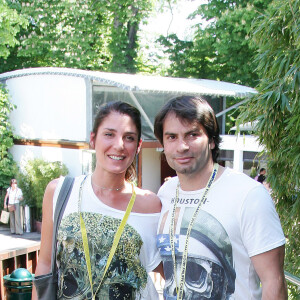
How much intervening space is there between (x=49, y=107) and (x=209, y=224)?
39.9ft

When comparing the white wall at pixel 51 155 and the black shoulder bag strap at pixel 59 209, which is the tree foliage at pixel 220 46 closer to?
the white wall at pixel 51 155

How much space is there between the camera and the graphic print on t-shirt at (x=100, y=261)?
2209 millimetres

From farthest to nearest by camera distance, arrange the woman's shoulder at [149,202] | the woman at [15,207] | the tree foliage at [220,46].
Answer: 1. the tree foliage at [220,46]
2. the woman at [15,207]
3. the woman's shoulder at [149,202]

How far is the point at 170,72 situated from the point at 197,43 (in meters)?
2.58

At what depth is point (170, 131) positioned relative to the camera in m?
2.18

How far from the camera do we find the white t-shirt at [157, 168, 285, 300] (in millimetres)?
1893

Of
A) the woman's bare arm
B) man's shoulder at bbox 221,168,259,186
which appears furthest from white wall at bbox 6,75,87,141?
man's shoulder at bbox 221,168,259,186

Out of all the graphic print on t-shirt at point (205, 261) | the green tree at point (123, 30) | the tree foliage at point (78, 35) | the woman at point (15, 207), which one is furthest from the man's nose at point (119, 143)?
the green tree at point (123, 30)

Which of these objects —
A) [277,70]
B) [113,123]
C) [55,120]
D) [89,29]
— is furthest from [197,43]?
[113,123]

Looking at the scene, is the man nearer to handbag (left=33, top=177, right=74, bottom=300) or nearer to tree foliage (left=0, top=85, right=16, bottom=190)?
handbag (left=33, top=177, right=74, bottom=300)

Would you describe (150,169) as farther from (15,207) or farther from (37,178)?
(15,207)

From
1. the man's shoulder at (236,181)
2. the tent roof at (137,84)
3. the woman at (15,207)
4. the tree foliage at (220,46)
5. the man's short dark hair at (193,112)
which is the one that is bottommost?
the woman at (15,207)

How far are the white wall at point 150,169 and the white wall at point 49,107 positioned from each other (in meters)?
2.48

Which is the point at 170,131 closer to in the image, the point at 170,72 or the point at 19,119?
the point at 19,119
